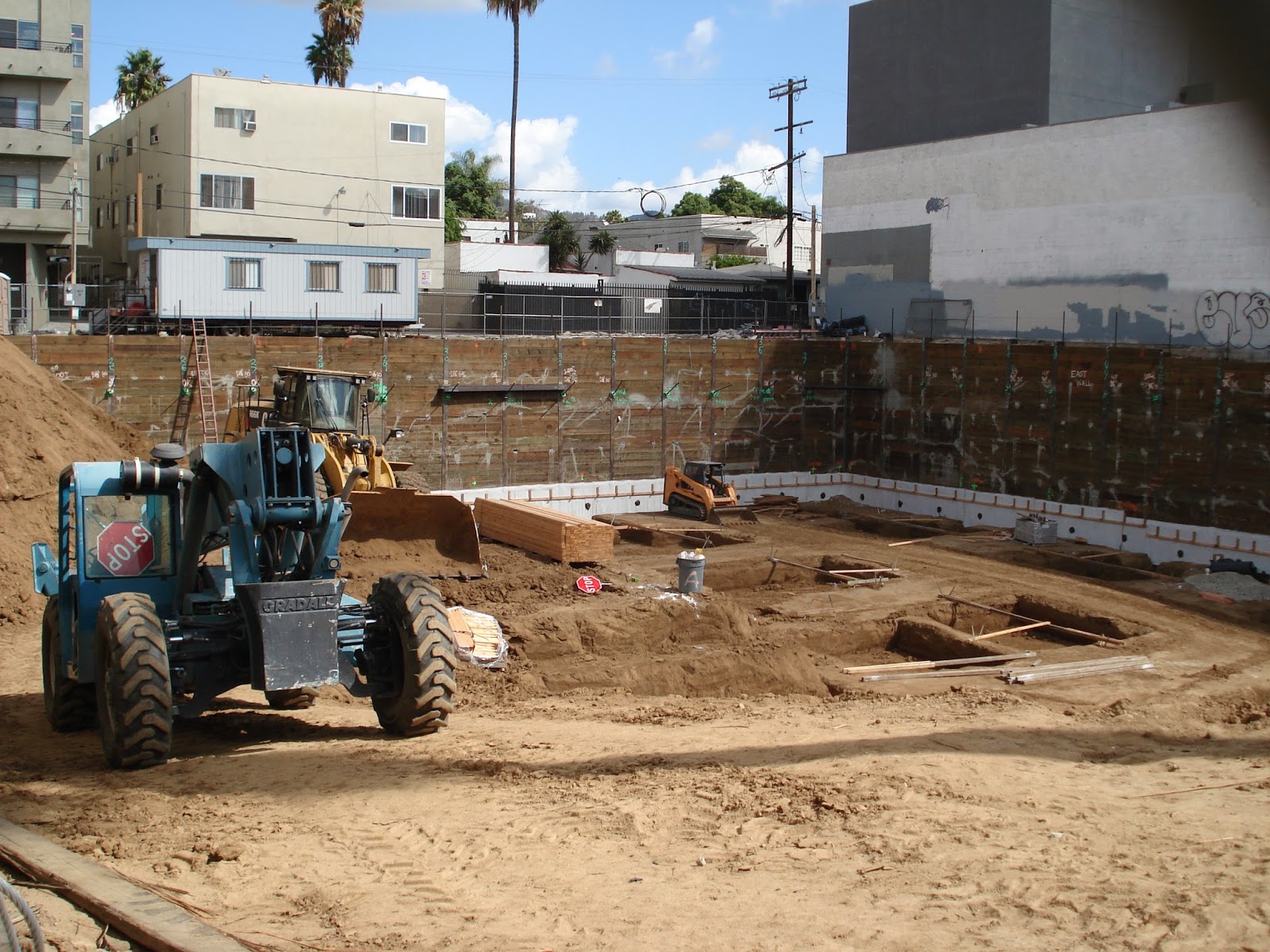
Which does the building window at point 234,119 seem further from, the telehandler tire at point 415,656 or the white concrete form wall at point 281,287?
the telehandler tire at point 415,656

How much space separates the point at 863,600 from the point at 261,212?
29885 mm

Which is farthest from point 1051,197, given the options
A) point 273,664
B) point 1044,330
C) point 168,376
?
point 273,664

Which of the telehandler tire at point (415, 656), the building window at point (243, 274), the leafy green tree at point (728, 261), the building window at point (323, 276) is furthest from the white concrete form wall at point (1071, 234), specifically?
the leafy green tree at point (728, 261)

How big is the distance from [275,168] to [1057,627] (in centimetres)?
3312

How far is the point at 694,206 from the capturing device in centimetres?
9675

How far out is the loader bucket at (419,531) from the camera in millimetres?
17344

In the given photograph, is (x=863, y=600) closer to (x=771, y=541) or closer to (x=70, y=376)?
(x=771, y=541)

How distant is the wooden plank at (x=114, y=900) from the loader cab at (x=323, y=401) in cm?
1266

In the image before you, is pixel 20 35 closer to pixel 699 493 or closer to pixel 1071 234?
pixel 699 493

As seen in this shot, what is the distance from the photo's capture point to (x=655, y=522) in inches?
1038

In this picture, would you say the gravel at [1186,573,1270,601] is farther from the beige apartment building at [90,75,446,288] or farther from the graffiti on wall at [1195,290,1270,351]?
the beige apartment building at [90,75,446,288]

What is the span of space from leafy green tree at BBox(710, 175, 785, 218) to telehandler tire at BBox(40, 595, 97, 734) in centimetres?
8593

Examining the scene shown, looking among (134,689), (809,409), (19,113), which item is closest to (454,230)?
(19,113)

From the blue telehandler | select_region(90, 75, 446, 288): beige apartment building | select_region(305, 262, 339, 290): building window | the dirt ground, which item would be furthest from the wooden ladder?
select_region(90, 75, 446, 288): beige apartment building
